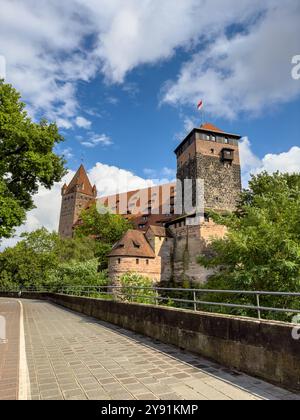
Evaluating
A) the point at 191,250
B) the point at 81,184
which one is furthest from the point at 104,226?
the point at 81,184

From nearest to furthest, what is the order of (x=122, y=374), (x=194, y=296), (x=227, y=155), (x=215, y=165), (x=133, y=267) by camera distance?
(x=122, y=374) → (x=194, y=296) → (x=133, y=267) → (x=215, y=165) → (x=227, y=155)

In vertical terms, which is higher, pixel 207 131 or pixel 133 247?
pixel 207 131

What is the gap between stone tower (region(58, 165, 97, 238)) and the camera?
10131cm

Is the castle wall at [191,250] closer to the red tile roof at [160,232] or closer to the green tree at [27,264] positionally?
the red tile roof at [160,232]

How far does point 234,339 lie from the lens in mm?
5320

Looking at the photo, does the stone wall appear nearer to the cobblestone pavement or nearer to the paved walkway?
the cobblestone pavement

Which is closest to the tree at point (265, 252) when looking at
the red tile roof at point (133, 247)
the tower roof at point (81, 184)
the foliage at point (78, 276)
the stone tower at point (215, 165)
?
the foliage at point (78, 276)

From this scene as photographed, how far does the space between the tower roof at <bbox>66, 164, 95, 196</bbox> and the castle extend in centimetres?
4315

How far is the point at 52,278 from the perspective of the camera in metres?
28.8

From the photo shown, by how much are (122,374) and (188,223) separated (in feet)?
140

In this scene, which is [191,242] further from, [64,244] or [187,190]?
[64,244]

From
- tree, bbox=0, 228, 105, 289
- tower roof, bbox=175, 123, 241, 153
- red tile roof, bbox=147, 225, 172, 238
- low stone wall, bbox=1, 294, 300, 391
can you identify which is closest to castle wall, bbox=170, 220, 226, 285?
red tile roof, bbox=147, 225, 172, 238

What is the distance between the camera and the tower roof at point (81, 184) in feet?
346

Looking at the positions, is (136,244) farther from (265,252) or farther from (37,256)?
(265,252)
